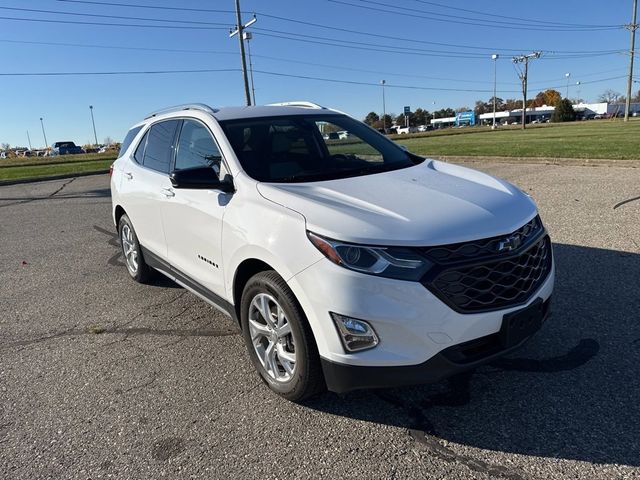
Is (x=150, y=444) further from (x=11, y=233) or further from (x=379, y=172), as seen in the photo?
(x=11, y=233)

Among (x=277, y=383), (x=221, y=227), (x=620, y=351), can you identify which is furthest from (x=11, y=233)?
(x=620, y=351)

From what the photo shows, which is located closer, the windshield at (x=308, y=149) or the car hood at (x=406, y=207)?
the car hood at (x=406, y=207)

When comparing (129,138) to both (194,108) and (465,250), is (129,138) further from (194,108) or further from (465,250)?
(465,250)

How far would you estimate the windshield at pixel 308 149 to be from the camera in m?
3.62

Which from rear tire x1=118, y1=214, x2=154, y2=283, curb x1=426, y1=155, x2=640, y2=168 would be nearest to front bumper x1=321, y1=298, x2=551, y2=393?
→ rear tire x1=118, y1=214, x2=154, y2=283

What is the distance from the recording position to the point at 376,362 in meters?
2.61

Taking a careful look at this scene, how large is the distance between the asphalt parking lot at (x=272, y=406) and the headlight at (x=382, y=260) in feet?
3.08

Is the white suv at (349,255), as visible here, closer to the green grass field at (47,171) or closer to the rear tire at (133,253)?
the rear tire at (133,253)

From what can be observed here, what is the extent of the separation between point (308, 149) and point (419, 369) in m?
2.06

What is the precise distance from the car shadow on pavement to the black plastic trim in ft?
3.00

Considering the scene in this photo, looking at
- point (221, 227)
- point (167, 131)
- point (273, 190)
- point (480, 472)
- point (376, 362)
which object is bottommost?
point (480, 472)

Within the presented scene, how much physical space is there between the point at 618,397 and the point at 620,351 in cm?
62

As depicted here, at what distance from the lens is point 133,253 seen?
18.3ft

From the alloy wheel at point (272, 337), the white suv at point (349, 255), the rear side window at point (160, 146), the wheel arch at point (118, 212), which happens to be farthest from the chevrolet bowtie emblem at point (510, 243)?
the wheel arch at point (118, 212)
